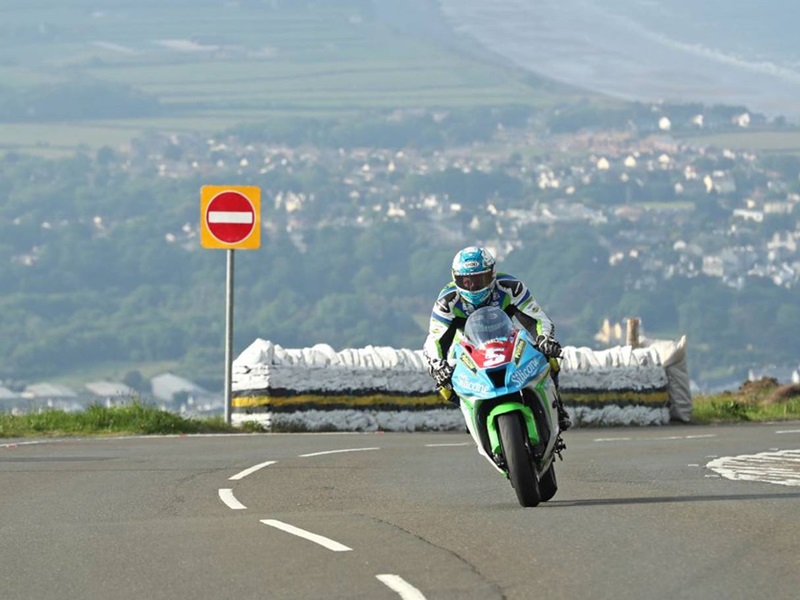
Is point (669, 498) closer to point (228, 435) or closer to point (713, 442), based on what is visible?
point (713, 442)

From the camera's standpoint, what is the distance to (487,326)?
1345 cm

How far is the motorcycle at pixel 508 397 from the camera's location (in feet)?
43.0

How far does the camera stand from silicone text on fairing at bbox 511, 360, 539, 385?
43.1ft

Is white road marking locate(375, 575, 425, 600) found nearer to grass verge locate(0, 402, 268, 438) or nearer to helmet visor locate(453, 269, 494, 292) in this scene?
helmet visor locate(453, 269, 494, 292)

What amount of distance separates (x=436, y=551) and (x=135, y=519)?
2.91 metres

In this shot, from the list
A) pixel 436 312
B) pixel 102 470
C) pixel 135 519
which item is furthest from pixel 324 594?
pixel 102 470

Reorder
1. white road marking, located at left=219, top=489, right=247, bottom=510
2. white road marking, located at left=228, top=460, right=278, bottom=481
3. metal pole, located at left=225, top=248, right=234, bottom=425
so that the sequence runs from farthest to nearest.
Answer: metal pole, located at left=225, top=248, right=234, bottom=425 → white road marking, located at left=228, top=460, right=278, bottom=481 → white road marking, located at left=219, top=489, right=247, bottom=510

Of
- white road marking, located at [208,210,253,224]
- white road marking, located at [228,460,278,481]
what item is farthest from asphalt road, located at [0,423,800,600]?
white road marking, located at [208,210,253,224]

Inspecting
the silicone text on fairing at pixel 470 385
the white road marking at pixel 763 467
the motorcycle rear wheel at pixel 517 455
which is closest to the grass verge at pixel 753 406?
the white road marking at pixel 763 467

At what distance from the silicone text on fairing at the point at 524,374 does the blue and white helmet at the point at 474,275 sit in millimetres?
738

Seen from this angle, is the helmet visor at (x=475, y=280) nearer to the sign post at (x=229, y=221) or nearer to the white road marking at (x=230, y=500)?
the white road marking at (x=230, y=500)

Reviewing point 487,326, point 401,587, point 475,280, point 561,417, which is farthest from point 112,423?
point 401,587

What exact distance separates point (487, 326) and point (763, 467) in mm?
4787

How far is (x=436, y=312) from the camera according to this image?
550 inches
